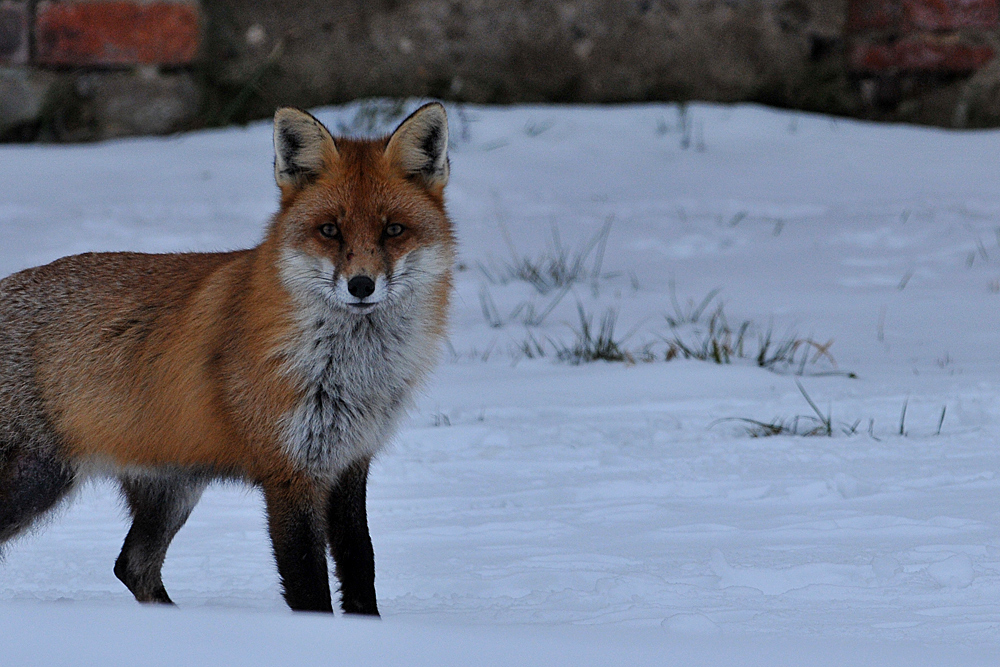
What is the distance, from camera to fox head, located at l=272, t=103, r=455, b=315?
313 cm

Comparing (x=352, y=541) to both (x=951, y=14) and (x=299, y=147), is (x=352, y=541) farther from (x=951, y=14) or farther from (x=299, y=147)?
(x=951, y=14)

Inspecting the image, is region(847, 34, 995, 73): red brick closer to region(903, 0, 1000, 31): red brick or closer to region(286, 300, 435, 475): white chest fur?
region(903, 0, 1000, 31): red brick

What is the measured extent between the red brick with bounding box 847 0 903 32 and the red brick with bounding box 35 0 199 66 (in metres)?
4.87

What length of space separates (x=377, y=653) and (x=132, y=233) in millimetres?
5652

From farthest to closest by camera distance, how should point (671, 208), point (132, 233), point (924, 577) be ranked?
point (671, 208)
point (132, 233)
point (924, 577)

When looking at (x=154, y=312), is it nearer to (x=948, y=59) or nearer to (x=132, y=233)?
(x=132, y=233)

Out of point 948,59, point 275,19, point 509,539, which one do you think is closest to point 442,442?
point 509,539

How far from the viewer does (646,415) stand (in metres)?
4.89

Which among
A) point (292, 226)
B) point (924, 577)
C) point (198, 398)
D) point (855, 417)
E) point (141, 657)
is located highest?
point (292, 226)

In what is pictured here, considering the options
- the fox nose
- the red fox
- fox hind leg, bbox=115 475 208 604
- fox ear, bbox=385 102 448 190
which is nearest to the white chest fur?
the red fox

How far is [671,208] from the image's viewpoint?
7930 millimetres

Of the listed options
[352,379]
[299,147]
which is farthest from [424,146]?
[352,379]

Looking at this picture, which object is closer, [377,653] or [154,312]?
[377,653]

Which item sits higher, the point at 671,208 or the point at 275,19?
the point at 275,19
